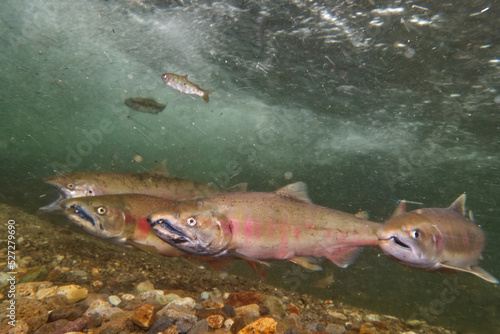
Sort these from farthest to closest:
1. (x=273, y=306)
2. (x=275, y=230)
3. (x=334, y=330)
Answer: (x=273, y=306), (x=334, y=330), (x=275, y=230)

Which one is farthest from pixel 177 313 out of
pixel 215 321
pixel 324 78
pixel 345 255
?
pixel 324 78

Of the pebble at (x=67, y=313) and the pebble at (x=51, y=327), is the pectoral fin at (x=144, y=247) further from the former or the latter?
the pebble at (x=51, y=327)

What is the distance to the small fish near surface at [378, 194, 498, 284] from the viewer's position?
11.9ft

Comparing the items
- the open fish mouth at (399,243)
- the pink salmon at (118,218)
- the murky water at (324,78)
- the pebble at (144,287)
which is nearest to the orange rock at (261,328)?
the pink salmon at (118,218)

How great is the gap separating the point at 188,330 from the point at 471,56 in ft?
41.4

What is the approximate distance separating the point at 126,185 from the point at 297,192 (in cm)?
397

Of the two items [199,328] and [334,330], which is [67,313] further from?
[334,330]

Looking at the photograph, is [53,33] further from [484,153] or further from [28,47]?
[484,153]

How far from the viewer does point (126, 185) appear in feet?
19.8

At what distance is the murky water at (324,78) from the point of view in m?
9.70

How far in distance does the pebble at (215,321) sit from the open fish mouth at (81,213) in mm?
2332

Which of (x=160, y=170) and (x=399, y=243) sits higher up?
(x=160, y=170)

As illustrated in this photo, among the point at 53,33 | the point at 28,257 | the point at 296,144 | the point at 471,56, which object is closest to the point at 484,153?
the point at 471,56

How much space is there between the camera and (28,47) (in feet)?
67.8
